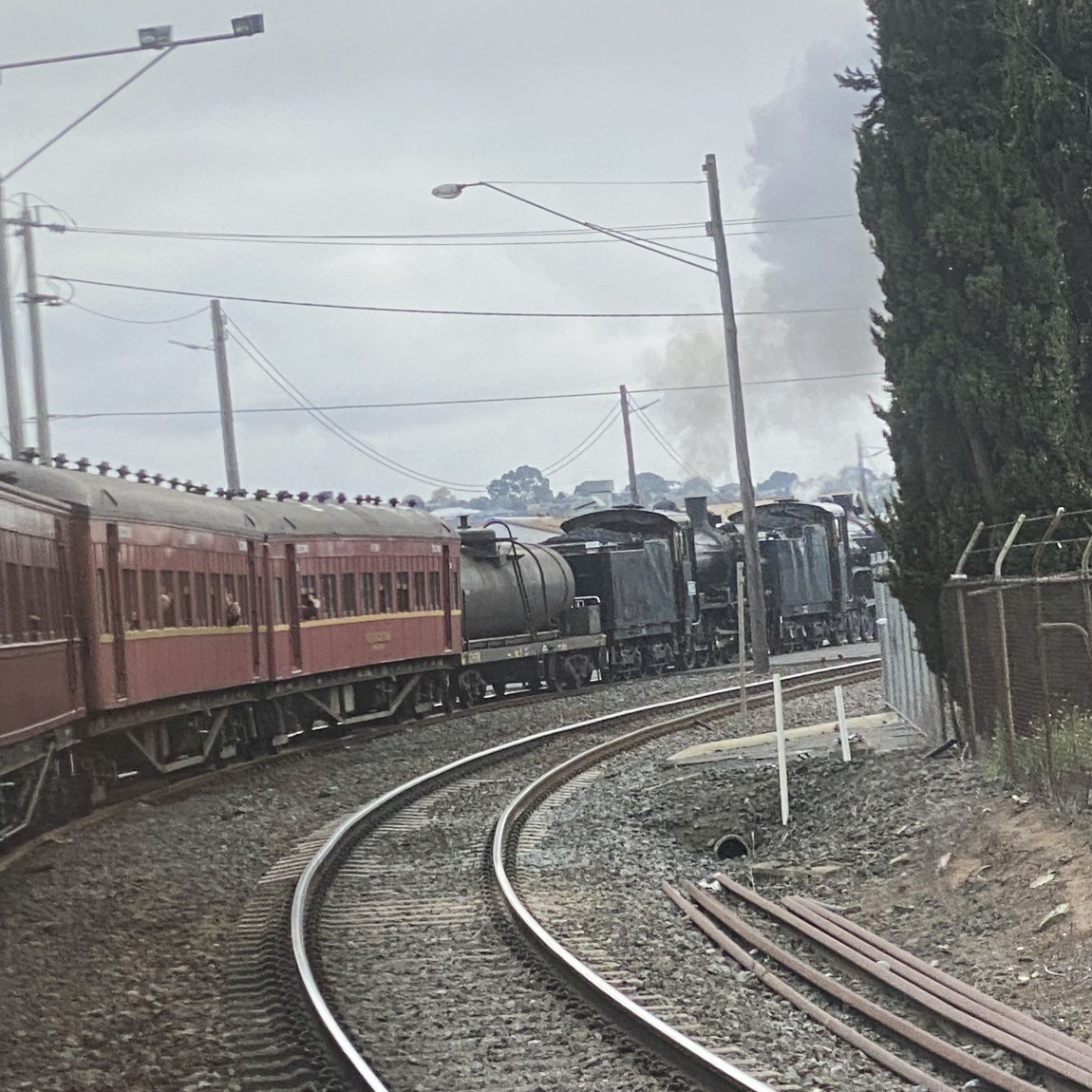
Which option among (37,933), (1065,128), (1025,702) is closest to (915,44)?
(1065,128)

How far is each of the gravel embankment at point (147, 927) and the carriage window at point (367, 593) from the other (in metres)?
5.04

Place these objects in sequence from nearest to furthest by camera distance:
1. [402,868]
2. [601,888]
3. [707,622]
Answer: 1. [601,888]
2. [402,868]
3. [707,622]

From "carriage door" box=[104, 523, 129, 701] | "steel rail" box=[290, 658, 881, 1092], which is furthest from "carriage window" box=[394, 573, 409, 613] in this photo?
"carriage door" box=[104, 523, 129, 701]

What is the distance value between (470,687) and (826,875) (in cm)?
1827

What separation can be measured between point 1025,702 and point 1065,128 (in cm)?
494

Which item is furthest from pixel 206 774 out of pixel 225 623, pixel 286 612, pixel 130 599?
pixel 286 612

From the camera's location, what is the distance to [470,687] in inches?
1192

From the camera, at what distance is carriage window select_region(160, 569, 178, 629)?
1844 cm

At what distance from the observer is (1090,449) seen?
14406 millimetres

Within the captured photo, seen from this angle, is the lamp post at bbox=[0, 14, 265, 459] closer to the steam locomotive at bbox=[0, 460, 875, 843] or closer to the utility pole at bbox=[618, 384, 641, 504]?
the steam locomotive at bbox=[0, 460, 875, 843]

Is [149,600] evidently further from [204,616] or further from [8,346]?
[8,346]

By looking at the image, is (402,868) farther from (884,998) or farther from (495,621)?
(495,621)

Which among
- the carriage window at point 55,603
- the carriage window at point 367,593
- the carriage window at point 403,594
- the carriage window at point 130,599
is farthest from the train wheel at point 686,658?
the carriage window at point 55,603

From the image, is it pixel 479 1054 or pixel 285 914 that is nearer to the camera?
pixel 479 1054
